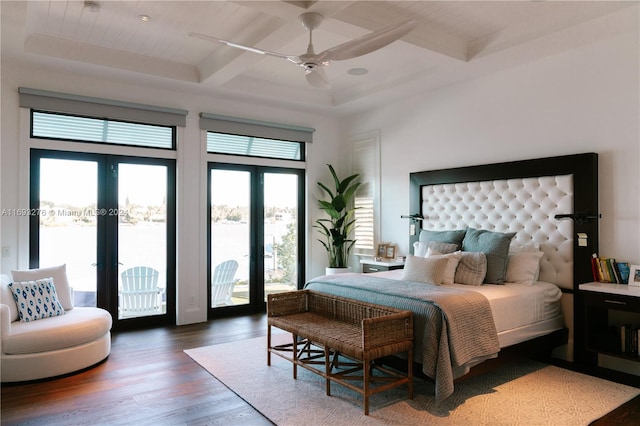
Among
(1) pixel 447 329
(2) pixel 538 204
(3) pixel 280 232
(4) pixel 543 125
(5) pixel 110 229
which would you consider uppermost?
(4) pixel 543 125

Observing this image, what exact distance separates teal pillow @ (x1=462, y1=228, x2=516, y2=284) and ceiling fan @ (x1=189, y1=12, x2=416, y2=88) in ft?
7.10

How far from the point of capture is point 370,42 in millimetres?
2916

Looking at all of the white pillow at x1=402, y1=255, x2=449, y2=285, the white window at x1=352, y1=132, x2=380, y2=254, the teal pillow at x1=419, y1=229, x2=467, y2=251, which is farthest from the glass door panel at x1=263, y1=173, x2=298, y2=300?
the white pillow at x1=402, y1=255, x2=449, y2=285

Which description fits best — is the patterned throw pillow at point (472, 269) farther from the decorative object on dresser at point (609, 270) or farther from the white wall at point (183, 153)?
the white wall at point (183, 153)

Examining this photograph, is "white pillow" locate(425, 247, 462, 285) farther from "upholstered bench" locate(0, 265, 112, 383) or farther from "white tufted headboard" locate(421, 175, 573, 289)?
"upholstered bench" locate(0, 265, 112, 383)

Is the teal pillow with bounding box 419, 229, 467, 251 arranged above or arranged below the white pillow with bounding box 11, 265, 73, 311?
above

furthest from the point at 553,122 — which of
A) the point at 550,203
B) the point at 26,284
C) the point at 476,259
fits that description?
the point at 26,284

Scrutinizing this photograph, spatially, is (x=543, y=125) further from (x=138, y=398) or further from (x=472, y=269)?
(x=138, y=398)

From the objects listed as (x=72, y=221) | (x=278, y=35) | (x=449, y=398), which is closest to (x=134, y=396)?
(x=449, y=398)

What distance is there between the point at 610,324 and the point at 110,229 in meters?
5.17

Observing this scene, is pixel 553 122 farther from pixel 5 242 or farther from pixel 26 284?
pixel 5 242

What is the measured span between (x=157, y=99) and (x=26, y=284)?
2.55 meters

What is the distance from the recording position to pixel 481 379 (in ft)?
11.8

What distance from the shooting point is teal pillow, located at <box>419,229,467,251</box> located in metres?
4.65
